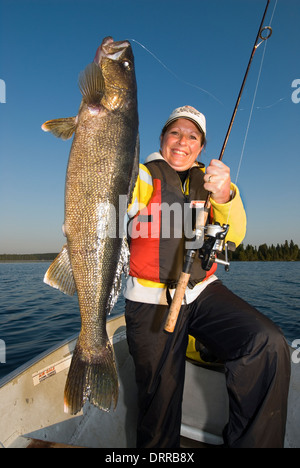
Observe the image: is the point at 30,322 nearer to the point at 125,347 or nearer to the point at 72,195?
the point at 125,347

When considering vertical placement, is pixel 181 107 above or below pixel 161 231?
above

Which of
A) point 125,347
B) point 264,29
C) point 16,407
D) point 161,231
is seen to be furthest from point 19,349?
point 264,29

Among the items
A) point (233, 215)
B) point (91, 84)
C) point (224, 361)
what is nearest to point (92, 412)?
point (224, 361)

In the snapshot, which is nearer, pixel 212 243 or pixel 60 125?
pixel 60 125

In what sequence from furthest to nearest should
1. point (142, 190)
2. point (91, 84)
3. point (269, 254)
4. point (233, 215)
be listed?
point (269, 254), point (142, 190), point (233, 215), point (91, 84)

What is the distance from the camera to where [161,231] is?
9.96 feet

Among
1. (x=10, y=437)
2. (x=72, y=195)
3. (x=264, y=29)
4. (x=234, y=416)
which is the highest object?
(x=264, y=29)

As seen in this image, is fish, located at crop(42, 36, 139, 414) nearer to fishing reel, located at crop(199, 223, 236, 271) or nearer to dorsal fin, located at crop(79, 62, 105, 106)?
dorsal fin, located at crop(79, 62, 105, 106)

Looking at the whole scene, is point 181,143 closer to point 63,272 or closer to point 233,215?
point 233,215

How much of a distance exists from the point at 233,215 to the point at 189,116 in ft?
4.61

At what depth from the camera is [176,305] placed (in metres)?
2.56

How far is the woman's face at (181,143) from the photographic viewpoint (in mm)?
3459

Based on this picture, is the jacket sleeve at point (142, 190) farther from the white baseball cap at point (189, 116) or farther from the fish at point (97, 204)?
the white baseball cap at point (189, 116)
